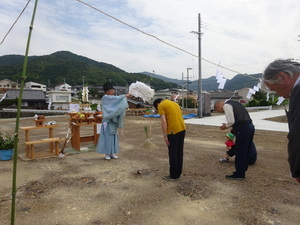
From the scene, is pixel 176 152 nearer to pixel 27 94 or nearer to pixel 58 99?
pixel 58 99

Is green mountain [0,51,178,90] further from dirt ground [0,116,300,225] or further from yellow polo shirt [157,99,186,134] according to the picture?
yellow polo shirt [157,99,186,134]

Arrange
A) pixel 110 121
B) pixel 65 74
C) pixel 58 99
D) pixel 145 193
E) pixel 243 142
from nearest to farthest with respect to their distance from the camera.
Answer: pixel 145 193 → pixel 243 142 → pixel 110 121 → pixel 58 99 → pixel 65 74

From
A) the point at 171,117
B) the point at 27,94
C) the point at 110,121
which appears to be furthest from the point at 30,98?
the point at 171,117

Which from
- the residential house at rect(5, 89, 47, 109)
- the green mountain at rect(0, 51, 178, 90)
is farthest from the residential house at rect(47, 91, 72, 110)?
the green mountain at rect(0, 51, 178, 90)

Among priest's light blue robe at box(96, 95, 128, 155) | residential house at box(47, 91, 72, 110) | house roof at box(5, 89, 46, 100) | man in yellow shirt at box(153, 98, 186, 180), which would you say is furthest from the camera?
residential house at box(47, 91, 72, 110)

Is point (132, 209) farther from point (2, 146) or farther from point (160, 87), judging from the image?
point (160, 87)

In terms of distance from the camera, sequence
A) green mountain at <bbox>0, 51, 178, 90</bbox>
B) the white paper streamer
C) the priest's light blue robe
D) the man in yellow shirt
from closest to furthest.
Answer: the man in yellow shirt
the priest's light blue robe
the white paper streamer
green mountain at <bbox>0, 51, 178, 90</bbox>

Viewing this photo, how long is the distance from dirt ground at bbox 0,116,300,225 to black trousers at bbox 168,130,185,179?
17 cm

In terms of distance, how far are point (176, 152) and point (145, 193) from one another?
0.87 meters

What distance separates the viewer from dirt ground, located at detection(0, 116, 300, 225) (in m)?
2.71

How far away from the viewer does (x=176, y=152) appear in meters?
3.87

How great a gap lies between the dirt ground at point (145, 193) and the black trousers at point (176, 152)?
0.56ft

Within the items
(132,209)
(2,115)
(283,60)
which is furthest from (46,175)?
(2,115)

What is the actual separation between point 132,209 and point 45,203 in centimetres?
120
